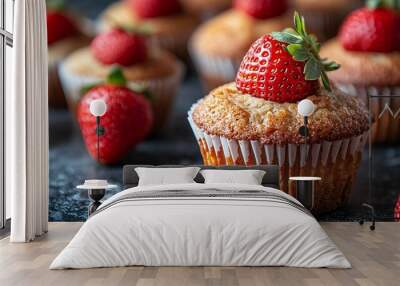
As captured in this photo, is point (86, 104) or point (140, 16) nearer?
point (86, 104)

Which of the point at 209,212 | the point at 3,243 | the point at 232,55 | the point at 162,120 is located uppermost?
the point at 232,55

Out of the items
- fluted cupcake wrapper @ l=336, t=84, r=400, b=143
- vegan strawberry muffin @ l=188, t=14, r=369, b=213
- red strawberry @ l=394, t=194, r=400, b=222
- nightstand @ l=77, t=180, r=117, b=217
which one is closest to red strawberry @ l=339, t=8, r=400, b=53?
fluted cupcake wrapper @ l=336, t=84, r=400, b=143

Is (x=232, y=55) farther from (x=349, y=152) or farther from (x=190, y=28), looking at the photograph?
(x=349, y=152)

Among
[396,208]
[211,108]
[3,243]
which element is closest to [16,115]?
[3,243]

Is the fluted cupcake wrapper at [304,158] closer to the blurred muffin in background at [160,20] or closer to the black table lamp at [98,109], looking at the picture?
the black table lamp at [98,109]

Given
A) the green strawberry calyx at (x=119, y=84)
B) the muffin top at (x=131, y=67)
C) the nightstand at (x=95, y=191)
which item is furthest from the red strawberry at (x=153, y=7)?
the nightstand at (x=95, y=191)

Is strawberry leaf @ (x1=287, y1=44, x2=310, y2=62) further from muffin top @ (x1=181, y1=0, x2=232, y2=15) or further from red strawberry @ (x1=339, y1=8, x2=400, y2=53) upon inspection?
muffin top @ (x1=181, y1=0, x2=232, y2=15)

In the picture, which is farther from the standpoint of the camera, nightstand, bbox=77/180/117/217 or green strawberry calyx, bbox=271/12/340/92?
nightstand, bbox=77/180/117/217
